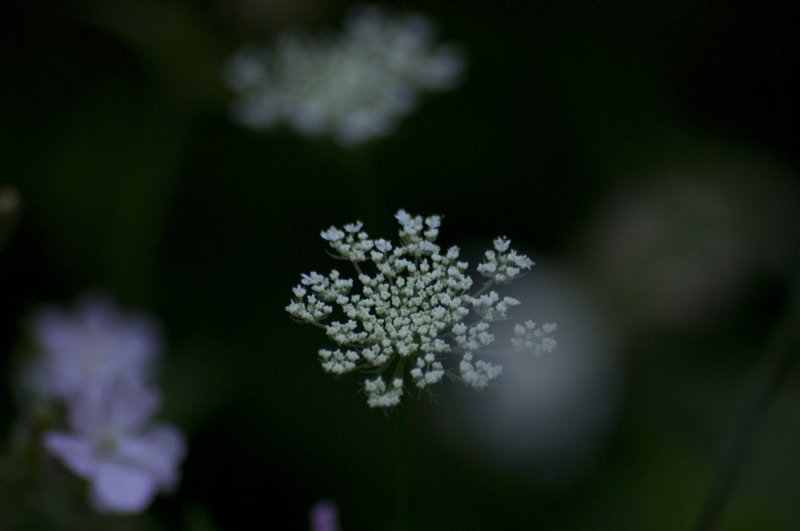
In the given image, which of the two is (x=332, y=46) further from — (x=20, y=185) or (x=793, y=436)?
(x=793, y=436)

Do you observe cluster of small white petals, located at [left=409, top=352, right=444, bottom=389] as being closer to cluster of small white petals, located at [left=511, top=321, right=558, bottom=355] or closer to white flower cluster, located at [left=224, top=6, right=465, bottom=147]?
cluster of small white petals, located at [left=511, top=321, right=558, bottom=355]

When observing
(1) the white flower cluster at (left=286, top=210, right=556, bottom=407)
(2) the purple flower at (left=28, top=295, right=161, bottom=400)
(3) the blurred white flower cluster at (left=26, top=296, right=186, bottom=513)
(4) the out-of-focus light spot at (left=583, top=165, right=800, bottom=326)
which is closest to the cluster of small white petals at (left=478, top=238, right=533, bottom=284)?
(1) the white flower cluster at (left=286, top=210, right=556, bottom=407)

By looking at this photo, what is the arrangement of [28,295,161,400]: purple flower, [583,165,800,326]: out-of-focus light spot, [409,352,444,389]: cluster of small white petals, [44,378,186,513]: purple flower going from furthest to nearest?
[583,165,800,326]: out-of-focus light spot, [28,295,161,400]: purple flower, [44,378,186,513]: purple flower, [409,352,444,389]: cluster of small white petals

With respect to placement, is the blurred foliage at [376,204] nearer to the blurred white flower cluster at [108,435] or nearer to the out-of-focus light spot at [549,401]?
the out-of-focus light spot at [549,401]

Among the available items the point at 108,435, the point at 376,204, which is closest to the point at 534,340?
the point at 108,435

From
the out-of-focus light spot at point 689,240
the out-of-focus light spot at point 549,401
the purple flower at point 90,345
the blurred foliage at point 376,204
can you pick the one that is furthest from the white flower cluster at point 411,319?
the out-of-focus light spot at point 689,240

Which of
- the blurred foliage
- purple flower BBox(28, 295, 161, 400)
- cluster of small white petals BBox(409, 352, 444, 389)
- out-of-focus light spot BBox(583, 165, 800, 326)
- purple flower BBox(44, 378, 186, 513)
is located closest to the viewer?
cluster of small white petals BBox(409, 352, 444, 389)
